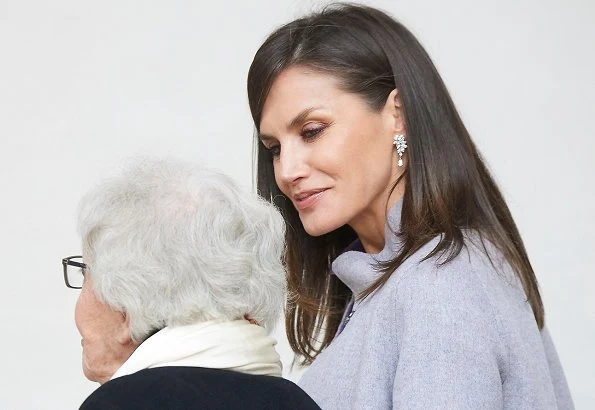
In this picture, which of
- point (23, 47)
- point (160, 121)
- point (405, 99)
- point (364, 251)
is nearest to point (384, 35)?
point (405, 99)

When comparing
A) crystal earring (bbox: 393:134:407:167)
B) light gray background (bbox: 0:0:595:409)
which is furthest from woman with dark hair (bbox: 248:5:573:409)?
light gray background (bbox: 0:0:595:409)

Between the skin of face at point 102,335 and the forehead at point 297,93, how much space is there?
658 millimetres

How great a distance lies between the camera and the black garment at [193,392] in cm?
150

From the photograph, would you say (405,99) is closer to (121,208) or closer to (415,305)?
(415,305)

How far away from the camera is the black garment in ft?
4.93

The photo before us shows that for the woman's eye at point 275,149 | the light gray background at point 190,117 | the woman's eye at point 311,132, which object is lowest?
the light gray background at point 190,117

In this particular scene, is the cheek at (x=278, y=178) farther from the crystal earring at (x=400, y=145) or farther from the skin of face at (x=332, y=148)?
the crystal earring at (x=400, y=145)

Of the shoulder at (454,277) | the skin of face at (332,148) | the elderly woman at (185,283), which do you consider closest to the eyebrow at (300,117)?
the skin of face at (332,148)

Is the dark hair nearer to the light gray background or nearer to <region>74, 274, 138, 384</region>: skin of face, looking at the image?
<region>74, 274, 138, 384</region>: skin of face

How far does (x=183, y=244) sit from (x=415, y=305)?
489 millimetres

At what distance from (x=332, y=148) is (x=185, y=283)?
0.65m

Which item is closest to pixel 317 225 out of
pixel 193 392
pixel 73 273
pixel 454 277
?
pixel 454 277

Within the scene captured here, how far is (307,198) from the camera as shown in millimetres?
2246

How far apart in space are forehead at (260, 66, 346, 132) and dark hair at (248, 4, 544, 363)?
2 centimetres
